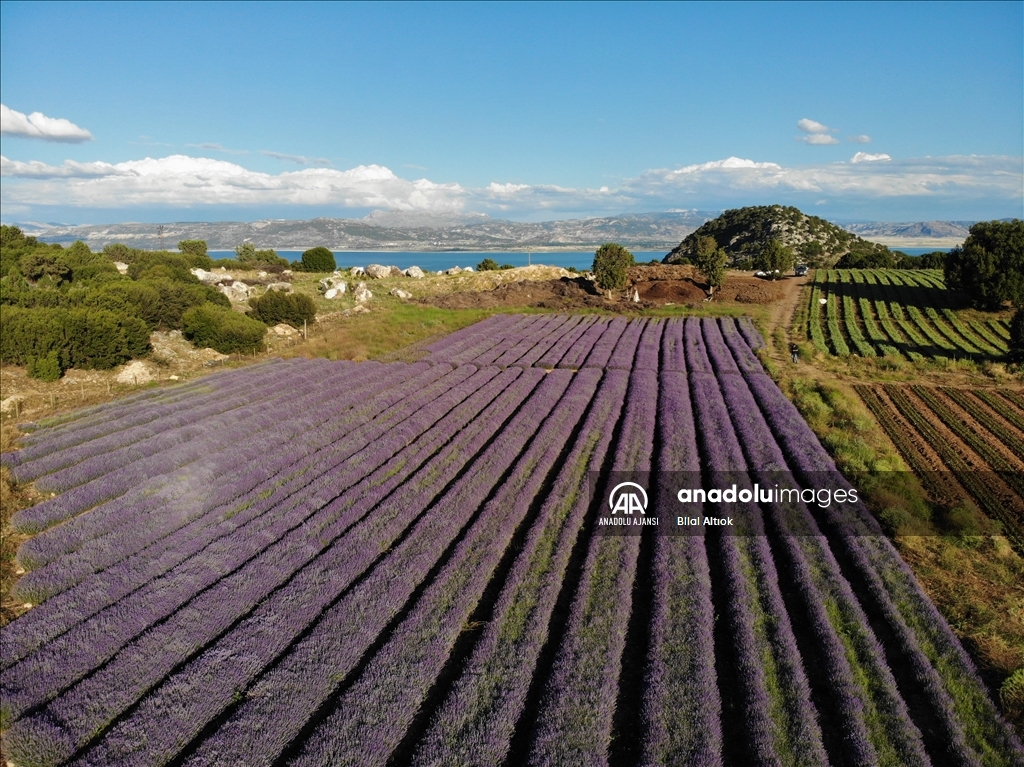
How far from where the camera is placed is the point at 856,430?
18.7 meters

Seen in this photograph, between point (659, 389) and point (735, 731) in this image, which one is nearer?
point (735, 731)

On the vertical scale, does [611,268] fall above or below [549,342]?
Answer: above

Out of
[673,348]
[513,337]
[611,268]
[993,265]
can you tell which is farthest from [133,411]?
[993,265]

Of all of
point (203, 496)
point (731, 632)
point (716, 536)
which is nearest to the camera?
point (731, 632)

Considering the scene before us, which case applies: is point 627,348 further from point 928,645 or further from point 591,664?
point 591,664

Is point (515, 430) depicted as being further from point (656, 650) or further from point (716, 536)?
point (656, 650)

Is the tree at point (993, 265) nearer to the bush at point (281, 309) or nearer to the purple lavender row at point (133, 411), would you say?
the purple lavender row at point (133, 411)

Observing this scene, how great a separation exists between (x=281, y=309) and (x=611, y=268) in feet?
91.7

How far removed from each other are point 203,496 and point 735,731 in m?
12.1

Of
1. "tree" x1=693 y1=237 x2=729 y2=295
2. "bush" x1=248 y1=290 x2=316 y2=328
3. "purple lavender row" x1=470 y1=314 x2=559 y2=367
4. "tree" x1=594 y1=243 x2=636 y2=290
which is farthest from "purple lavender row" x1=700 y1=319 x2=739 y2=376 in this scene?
"bush" x1=248 y1=290 x2=316 y2=328

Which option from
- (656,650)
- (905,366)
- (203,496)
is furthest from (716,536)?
(905,366)

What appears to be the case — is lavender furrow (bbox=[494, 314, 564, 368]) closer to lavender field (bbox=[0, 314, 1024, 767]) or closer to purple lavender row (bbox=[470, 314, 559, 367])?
purple lavender row (bbox=[470, 314, 559, 367])

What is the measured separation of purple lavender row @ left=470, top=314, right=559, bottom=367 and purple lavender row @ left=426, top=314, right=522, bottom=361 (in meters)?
1.42

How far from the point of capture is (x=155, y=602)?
9.47 m
